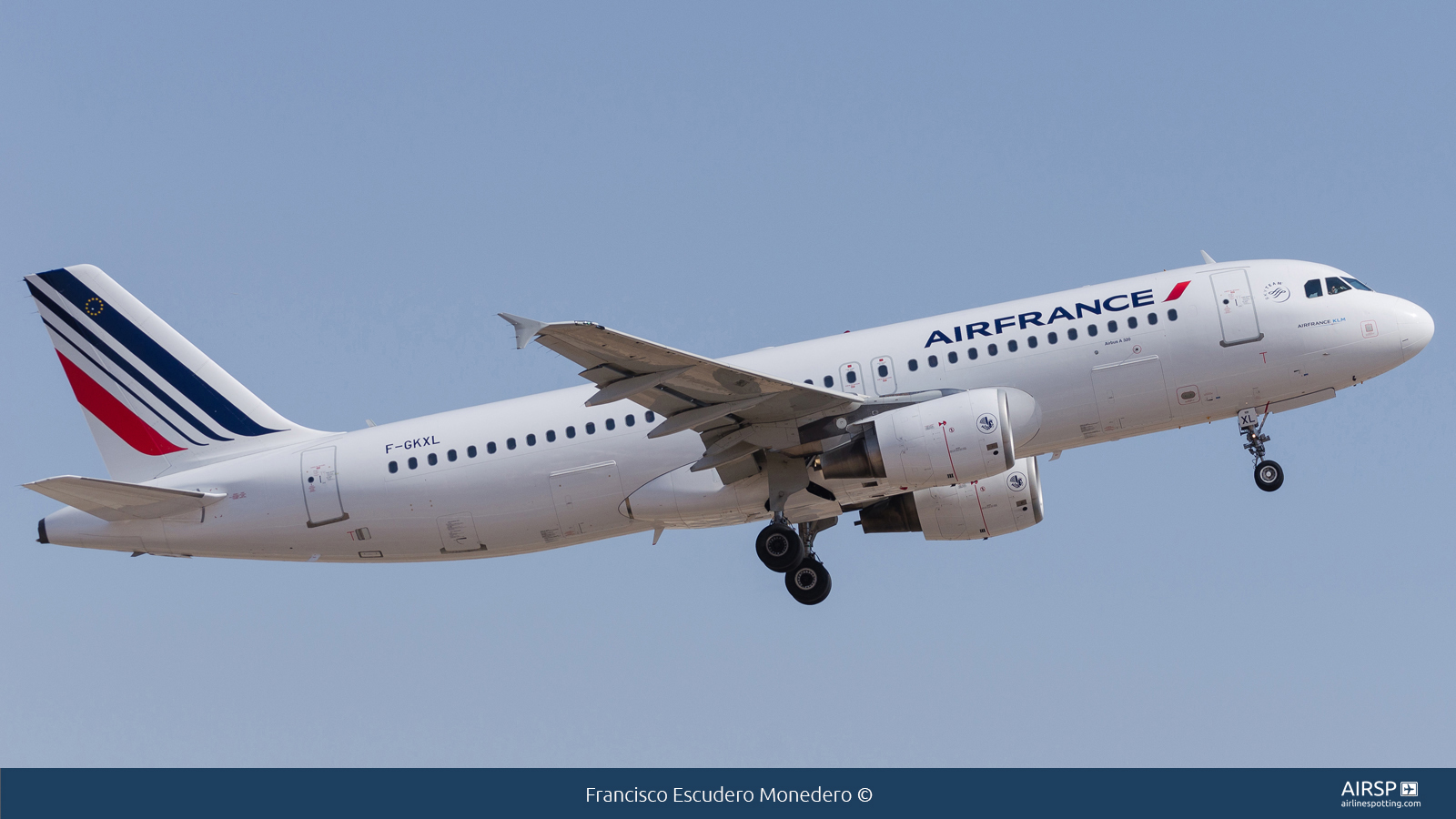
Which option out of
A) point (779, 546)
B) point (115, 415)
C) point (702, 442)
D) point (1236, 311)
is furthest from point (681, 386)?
point (115, 415)

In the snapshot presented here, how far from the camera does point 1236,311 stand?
1242 inches

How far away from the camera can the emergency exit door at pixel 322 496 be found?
34.0m

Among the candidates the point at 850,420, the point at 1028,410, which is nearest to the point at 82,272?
the point at 850,420

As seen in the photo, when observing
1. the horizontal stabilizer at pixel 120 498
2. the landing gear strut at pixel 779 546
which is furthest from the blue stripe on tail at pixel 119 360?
the landing gear strut at pixel 779 546

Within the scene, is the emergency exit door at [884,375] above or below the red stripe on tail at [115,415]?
below

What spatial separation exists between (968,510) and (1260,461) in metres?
6.93

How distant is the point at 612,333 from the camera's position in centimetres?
2742

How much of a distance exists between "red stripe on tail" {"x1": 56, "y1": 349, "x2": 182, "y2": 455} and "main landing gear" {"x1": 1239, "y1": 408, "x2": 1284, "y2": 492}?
81.4 ft

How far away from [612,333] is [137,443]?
15.5 m

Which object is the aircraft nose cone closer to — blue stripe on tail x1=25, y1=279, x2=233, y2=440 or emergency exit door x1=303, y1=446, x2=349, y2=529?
emergency exit door x1=303, y1=446, x2=349, y2=529

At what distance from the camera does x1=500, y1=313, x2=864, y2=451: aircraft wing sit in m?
27.9

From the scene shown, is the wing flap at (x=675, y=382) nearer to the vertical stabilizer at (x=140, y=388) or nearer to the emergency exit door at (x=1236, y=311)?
the emergency exit door at (x=1236, y=311)

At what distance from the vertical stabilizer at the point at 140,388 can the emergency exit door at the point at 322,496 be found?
7.03 ft

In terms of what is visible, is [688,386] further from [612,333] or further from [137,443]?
[137,443]
